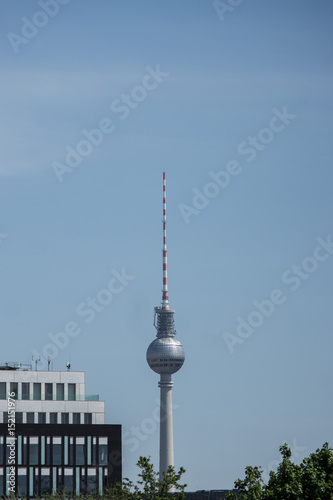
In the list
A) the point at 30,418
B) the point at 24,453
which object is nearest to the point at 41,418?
the point at 30,418

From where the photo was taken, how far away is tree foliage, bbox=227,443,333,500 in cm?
8694

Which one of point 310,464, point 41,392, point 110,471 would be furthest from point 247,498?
point 41,392

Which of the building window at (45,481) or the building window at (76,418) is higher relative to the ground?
the building window at (76,418)

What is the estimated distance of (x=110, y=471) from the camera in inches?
6260

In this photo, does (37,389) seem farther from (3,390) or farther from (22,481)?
(22,481)

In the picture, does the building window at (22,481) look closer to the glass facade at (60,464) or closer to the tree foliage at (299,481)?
the glass facade at (60,464)

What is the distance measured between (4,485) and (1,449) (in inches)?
182

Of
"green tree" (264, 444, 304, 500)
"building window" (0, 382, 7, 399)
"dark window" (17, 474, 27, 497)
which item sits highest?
"building window" (0, 382, 7, 399)

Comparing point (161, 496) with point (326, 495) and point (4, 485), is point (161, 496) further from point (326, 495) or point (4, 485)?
point (4, 485)

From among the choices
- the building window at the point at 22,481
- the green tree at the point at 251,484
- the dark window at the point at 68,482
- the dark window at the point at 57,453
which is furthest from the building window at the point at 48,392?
the green tree at the point at 251,484

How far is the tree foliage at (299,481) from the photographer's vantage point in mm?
86938

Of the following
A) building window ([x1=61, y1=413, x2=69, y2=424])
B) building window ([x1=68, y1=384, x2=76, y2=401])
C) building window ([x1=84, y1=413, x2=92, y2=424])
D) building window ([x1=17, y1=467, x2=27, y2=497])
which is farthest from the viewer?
building window ([x1=68, y1=384, x2=76, y2=401])

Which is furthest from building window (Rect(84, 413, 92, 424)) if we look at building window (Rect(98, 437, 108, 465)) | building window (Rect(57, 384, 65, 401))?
building window (Rect(98, 437, 108, 465))

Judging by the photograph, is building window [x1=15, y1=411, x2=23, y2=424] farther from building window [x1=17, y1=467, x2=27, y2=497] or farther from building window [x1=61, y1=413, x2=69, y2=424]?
building window [x1=17, y1=467, x2=27, y2=497]
